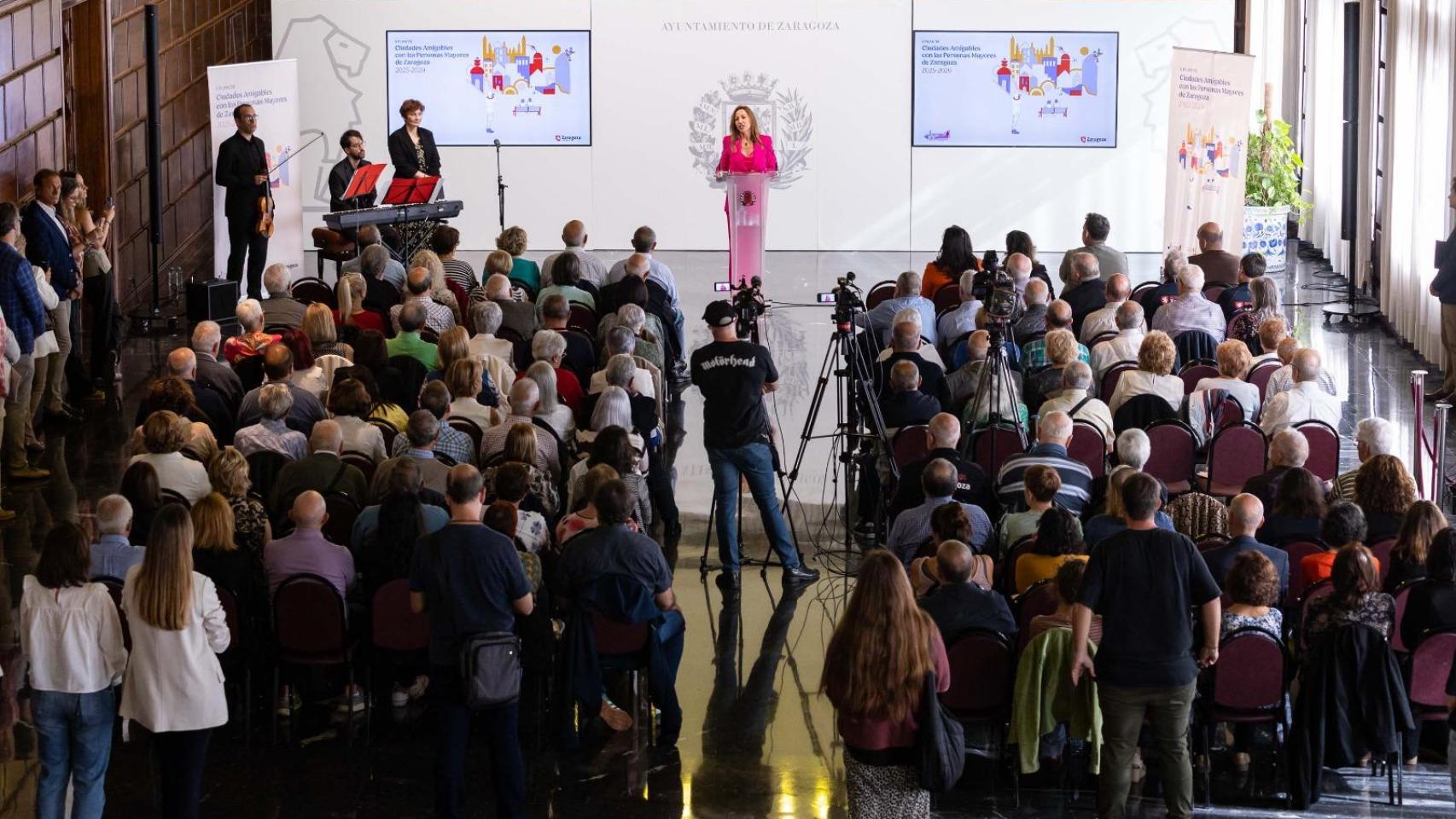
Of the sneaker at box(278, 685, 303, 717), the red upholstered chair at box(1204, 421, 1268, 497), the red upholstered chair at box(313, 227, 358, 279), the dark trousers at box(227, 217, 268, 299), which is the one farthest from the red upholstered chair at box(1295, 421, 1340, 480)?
the dark trousers at box(227, 217, 268, 299)

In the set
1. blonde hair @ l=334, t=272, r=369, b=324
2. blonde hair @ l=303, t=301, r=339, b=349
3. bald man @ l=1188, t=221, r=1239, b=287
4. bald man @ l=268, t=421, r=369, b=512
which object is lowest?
bald man @ l=268, t=421, r=369, b=512

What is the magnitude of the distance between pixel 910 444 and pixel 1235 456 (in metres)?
1.67

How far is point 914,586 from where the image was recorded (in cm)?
717

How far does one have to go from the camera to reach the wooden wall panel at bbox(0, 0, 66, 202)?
44.1ft

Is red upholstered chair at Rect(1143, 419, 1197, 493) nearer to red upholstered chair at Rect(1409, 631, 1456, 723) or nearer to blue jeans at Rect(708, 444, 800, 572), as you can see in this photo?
blue jeans at Rect(708, 444, 800, 572)

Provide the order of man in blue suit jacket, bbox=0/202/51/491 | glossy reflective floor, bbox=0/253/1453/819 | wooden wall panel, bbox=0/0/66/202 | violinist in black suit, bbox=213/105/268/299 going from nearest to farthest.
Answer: glossy reflective floor, bbox=0/253/1453/819 < man in blue suit jacket, bbox=0/202/51/491 < wooden wall panel, bbox=0/0/66/202 < violinist in black suit, bbox=213/105/268/299

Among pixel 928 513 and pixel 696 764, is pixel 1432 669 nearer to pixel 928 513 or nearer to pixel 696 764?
pixel 928 513

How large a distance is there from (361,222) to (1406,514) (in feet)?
33.5

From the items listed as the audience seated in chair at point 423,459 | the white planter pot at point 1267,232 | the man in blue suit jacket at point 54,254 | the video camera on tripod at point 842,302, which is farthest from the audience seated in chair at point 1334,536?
the white planter pot at point 1267,232

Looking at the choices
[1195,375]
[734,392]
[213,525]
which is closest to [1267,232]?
[1195,375]

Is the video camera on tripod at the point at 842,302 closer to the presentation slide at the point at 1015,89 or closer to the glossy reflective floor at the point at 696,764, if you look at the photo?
the glossy reflective floor at the point at 696,764

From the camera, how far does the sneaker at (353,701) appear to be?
24.6 feet

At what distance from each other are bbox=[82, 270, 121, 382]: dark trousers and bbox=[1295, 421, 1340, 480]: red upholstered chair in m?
8.56

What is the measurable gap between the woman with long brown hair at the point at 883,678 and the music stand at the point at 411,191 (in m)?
11.0
